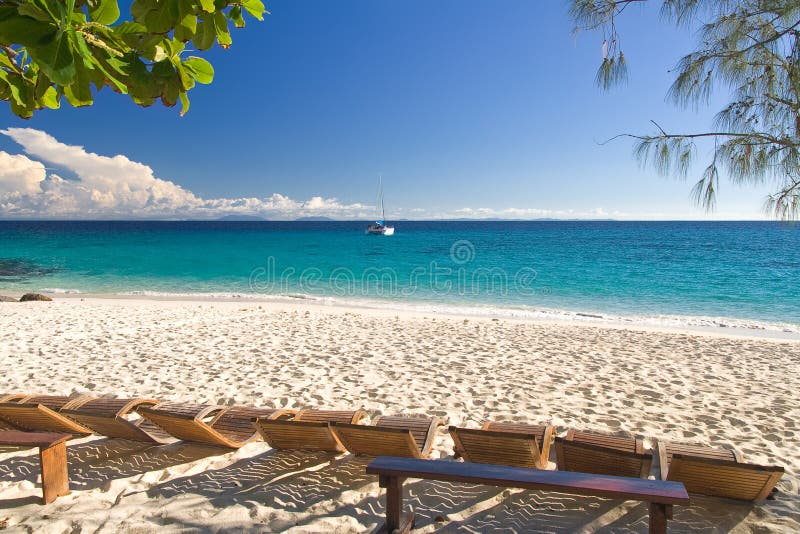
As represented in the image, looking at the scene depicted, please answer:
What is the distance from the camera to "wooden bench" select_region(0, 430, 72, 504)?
118 inches

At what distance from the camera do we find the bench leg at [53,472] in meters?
3.03

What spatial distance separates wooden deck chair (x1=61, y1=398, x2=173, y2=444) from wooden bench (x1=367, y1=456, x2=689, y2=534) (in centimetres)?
225

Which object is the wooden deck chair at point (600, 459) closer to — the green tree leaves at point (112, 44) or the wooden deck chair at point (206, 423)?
the wooden deck chair at point (206, 423)

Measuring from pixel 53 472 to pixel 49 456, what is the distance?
16 cm

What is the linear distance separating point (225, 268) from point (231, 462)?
28280mm

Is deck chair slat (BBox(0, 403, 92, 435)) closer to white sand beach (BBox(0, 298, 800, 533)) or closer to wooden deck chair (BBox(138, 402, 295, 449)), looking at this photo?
white sand beach (BBox(0, 298, 800, 533))

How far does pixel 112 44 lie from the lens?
1.23 m

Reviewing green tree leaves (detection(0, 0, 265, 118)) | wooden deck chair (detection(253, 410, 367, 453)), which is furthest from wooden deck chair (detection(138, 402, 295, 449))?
green tree leaves (detection(0, 0, 265, 118))

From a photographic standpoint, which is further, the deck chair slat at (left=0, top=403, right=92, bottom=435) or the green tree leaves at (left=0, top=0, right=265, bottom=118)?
the deck chair slat at (left=0, top=403, right=92, bottom=435)

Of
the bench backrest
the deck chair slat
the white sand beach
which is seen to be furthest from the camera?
the deck chair slat

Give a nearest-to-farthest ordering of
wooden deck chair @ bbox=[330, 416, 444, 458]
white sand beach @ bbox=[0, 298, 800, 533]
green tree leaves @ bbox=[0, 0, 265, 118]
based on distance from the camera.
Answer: green tree leaves @ bbox=[0, 0, 265, 118]
white sand beach @ bbox=[0, 298, 800, 533]
wooden deck chair @ bbox=[330, 416, 444, 458]

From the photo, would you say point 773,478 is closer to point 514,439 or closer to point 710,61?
point 514,439

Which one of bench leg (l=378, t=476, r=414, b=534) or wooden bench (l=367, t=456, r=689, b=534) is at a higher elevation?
wooden bench (l=367, t=456, r=689, b=534)

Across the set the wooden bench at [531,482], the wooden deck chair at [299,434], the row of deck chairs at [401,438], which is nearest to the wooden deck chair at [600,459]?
the row of deck chairs at [401,438]
